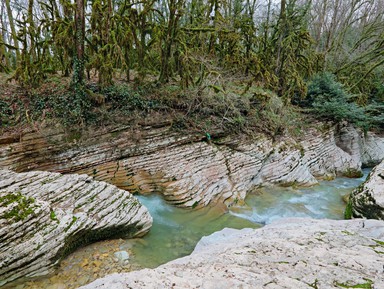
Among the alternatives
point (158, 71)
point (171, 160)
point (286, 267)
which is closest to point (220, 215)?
point (171, 160)

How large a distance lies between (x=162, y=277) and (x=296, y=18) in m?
11.7

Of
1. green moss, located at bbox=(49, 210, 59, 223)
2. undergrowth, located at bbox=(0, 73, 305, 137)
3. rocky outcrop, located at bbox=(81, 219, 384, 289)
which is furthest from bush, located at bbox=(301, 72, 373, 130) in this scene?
green moss, located at bbox=(49, 210, 59, 223)

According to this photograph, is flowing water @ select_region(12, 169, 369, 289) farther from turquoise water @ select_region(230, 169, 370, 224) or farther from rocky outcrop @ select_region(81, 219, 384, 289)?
rocky outcrop @ select_region(81, 219, 384, 289)

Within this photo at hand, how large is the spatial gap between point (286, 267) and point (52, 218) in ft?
11.3

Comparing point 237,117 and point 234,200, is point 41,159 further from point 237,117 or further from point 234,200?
point 237,117

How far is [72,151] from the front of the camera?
5.82 meters

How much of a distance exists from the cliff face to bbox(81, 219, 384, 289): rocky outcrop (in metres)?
3.57

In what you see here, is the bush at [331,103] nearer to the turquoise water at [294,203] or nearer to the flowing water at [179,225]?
the flowing water at [179,225]

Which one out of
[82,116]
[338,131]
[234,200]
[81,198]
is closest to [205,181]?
[234,200]

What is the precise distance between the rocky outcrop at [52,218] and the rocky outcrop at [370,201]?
15.2 ft

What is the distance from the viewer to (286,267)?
2.19 metres

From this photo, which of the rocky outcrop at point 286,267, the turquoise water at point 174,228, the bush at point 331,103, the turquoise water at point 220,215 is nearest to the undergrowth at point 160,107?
the bush at point 331,103

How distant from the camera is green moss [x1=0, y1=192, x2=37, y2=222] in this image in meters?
3.21

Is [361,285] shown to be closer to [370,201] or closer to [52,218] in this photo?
[370,201]
